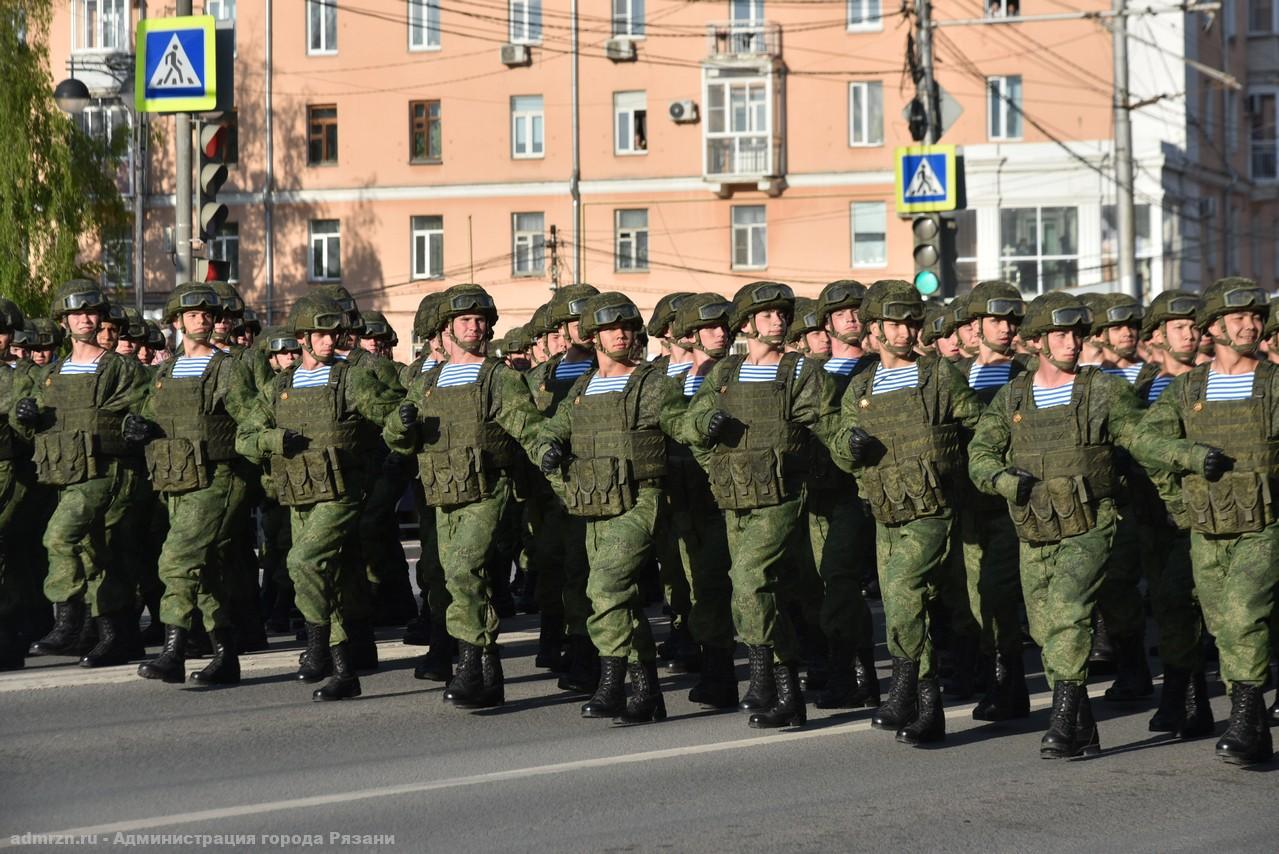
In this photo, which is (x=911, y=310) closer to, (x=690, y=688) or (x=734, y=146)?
(x=690, y=688)

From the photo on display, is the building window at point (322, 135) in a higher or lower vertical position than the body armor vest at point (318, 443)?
higher

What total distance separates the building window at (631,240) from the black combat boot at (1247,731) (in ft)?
130

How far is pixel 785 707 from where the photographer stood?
31.7 ft

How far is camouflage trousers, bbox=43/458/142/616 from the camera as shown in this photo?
37.7ft

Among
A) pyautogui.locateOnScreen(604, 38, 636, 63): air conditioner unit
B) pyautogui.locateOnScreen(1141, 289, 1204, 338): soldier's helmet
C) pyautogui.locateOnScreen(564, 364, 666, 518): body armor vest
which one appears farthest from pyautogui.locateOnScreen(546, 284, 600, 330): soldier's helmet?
pyautogui.locateOnScreen(604, 38, 636, 63): air conditioner unit

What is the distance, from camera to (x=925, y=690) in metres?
9.23

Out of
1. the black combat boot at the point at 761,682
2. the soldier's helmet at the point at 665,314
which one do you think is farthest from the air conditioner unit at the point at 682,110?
the black combat boot at the point at 761,682

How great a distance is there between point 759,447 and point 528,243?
Result: 3875 cm

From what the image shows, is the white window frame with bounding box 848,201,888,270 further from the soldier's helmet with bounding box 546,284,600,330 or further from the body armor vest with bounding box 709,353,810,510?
the body armor vest with bounding box 709,353,810,510

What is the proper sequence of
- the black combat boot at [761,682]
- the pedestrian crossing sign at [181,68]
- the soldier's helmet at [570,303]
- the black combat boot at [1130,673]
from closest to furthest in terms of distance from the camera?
1. the black combat boot at [761,682]
2. the black combat boot at [1130,673]
3. the soldier's helmet at [570,303]
4. the pedestrian crossing sign at [181,68]

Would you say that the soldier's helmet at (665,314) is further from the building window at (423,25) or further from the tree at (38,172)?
the building window at (423,25)

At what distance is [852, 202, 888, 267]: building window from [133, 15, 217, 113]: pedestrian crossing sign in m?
32.2

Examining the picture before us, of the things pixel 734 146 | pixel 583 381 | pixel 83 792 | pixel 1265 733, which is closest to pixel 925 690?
pixel 1265 733

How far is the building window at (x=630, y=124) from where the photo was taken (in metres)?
47.7
